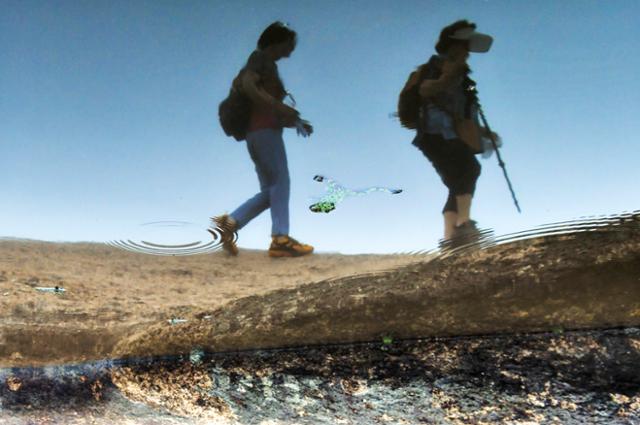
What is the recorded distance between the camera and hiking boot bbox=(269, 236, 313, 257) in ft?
2.55

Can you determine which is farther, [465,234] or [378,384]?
[378,384]

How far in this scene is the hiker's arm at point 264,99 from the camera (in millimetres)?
742

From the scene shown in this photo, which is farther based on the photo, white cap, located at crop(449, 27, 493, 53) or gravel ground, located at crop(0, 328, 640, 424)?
gravel ground, located at crop(0, 328, 640, 424)

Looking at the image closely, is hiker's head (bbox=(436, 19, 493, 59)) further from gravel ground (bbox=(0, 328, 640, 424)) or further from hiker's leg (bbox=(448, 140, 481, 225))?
gravel ground (bbox=(0, 328, 640, 424))

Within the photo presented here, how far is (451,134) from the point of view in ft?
2.38

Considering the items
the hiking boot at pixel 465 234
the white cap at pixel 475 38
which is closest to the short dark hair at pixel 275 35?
the white cap at pixel 475 38

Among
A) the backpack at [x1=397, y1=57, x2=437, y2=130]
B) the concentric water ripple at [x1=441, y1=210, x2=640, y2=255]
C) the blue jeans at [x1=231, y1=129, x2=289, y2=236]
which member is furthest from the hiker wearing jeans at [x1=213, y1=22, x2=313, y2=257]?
the concentric water ripple at [x1=441, y1=210, x2=640, y2=255]

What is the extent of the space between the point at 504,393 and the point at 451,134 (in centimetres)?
40

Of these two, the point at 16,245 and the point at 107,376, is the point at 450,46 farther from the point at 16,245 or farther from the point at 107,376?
the point at 107,376

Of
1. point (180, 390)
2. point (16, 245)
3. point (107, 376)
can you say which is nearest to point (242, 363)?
point (180, 390)

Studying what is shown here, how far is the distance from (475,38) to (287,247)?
372mm

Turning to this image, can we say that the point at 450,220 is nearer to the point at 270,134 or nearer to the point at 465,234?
the point at 465,234

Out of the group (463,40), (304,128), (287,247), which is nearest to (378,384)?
(287,247)

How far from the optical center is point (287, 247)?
2.57ft
